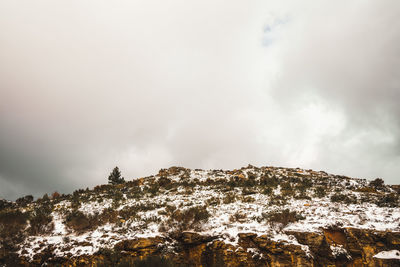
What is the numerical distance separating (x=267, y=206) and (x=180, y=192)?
28.2ft

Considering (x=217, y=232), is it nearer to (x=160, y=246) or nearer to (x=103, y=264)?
(x=160, y=246)

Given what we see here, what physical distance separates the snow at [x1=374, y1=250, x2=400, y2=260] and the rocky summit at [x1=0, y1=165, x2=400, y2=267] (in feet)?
0.11

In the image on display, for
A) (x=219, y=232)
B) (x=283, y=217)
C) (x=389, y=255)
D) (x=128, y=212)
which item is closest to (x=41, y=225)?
(x=128, y=212)

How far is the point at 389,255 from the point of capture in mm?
8484

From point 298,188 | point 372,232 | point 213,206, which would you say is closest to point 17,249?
point 213,206

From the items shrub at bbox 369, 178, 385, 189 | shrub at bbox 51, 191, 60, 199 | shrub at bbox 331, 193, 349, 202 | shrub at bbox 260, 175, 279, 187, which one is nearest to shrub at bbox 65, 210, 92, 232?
shrub at bbox 51, 191, 60, 199

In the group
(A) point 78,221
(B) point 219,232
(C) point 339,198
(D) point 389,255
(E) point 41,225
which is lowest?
(D) point 389,255

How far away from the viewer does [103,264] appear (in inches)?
360

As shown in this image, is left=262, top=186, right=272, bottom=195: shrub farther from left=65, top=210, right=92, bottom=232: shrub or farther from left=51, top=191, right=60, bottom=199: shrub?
left=51, top=191, right=60, bottom=199: shrub

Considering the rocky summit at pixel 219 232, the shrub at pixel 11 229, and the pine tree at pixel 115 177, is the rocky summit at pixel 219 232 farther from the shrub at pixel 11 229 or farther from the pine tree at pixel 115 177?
the pine tree at pixel 115 177

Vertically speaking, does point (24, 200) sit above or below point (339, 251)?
above

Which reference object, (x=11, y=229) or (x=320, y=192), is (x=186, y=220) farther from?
(x=320, y=192)

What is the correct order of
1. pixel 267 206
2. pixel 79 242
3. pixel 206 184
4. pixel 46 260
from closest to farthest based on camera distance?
pixel 46 260 → pixel 79 242 → pixel 267 206 → pixel 206 184

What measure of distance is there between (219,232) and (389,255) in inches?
282
